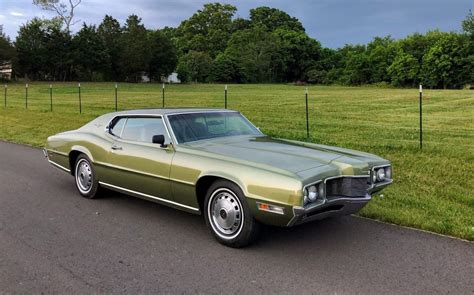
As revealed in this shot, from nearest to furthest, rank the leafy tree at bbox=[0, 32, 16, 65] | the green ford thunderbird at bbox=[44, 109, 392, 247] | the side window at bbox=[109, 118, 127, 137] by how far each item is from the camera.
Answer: the green ford thunderbird at bbox=[44, 109, 392, 247] → the side window at bbox=[109, 118, 127, 137] → the leafy tree at bbox=[0, 32, 16, 65]

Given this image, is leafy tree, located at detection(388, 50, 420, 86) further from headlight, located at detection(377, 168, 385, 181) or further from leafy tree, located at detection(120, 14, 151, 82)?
headlight, located at detection(377, 168, 385, 181)

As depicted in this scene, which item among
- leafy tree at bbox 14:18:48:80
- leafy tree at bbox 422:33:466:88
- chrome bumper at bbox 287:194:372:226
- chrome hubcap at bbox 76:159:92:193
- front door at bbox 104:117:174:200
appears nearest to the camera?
chrome bumper at bbox 287:194:372:226

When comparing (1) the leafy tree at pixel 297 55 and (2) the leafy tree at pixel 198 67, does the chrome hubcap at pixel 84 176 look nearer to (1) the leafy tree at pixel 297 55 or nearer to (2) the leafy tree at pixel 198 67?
(2) the leafy tree at pixel 198 67

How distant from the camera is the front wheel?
4.44 meters

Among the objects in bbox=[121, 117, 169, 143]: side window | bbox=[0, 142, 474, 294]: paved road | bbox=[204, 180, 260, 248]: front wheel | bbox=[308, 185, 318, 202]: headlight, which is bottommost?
bbox=[0, 142, 474, 294]: paved road

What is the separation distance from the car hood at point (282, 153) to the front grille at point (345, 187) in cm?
14

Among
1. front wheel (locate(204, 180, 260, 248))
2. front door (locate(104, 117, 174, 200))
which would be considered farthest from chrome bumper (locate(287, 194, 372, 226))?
front door (locate(104, 117, 174, 200))

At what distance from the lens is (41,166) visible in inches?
356

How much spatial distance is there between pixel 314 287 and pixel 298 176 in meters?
0.95

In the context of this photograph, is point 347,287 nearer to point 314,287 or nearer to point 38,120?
point 314,287

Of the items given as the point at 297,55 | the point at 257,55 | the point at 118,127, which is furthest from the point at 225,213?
the point at 297,55

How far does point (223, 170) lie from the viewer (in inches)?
180

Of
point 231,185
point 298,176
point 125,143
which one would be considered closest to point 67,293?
point 231,185

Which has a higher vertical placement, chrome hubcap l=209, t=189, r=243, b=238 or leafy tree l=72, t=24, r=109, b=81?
leafy tree l=72, t=24, r=109, b=81
